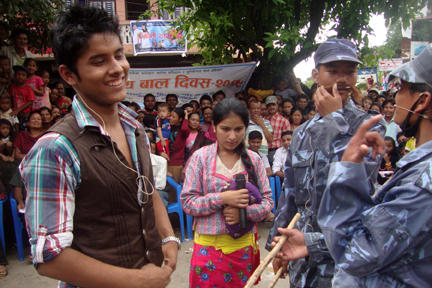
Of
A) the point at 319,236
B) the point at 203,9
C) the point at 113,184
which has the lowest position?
the point at 319,236

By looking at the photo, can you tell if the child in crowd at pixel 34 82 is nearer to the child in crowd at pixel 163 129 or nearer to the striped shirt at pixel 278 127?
the child in crowd at pixel 163 129

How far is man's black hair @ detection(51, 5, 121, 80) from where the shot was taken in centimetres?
121

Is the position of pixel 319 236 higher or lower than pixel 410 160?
lower

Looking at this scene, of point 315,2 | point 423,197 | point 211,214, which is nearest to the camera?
point 423,197

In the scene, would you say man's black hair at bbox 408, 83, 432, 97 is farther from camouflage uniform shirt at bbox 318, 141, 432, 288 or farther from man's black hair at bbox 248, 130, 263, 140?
man's black hair at bbox 248, 130, 263, 140

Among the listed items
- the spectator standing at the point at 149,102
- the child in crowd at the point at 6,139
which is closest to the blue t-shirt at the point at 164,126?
the spectator standing at the point at 149,102

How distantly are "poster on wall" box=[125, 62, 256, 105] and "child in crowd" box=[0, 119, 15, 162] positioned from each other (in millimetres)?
2889

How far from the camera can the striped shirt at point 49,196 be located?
1037mm

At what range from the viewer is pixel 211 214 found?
2.28m

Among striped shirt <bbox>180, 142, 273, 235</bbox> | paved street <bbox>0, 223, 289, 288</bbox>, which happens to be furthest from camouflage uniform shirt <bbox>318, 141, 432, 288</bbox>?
paved street <bbox>0, 223, 289, 288</bbox>

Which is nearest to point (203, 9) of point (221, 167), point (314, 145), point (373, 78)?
point (221, 167)

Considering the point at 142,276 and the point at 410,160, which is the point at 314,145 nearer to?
the point at 410,160

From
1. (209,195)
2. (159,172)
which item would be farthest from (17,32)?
(209,195)

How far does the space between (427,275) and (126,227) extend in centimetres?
110
